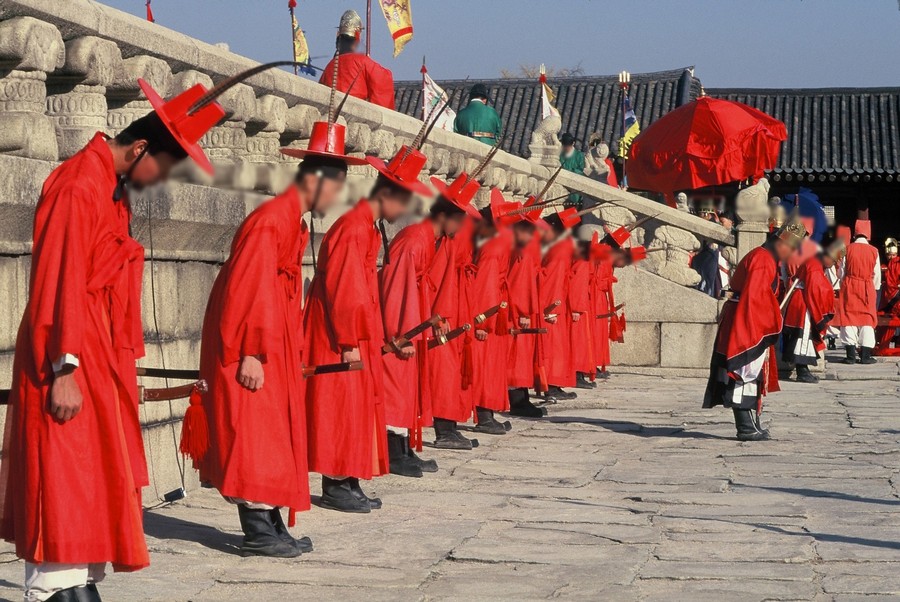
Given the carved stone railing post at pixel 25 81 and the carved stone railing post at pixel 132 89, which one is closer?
the carved stone railing post at pixel 25 81

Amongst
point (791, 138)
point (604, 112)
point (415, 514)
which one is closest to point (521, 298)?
point (415, 514)

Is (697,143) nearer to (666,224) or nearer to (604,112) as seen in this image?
(666,224)

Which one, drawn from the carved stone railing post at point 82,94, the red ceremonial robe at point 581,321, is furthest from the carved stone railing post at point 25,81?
the red ceremonial robe at point 581,321

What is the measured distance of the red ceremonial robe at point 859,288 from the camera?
65.1 feet

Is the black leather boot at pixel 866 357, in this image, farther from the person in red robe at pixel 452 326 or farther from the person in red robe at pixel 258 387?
the person in red robe at pixel 258 387

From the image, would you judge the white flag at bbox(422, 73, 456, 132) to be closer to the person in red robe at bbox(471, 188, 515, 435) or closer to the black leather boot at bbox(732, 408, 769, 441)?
the person in red robe at bbox(471, 188, 515, 435)

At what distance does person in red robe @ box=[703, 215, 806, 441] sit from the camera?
1046cm

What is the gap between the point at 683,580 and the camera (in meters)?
5.69

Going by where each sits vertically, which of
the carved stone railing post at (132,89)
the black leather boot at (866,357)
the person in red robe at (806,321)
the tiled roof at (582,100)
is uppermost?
the tiled roof at (582,100)

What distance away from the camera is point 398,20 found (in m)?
14.1

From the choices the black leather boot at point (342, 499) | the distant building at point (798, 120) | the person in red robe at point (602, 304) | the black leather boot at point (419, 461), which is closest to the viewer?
the black leather boot at point (342, 499)

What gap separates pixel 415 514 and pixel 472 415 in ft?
9.86

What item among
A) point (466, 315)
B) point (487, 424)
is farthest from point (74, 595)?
point (487, 424)

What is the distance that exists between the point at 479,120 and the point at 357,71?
4.64m
